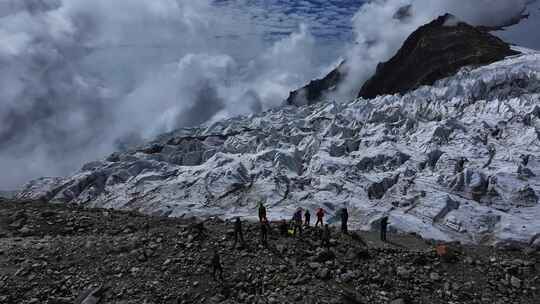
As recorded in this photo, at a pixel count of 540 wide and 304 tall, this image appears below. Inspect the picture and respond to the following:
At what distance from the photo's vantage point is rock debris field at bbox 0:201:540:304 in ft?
70.8

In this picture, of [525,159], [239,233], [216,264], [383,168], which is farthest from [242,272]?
[525,159]

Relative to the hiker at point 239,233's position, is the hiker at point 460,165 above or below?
below

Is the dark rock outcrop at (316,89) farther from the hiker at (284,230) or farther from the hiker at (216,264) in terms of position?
the hiker at (216,264)

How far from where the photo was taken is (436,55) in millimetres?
117000

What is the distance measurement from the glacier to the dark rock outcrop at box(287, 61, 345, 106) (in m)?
61.8

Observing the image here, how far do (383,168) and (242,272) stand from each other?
5995 cm

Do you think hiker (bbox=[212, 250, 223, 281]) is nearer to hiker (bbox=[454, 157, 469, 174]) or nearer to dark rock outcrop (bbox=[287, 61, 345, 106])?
hiker (bbox=[454, 157, 469, 174])

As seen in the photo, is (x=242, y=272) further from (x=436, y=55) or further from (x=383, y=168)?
(x=436, y=55)

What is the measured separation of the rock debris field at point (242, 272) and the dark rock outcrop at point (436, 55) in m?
87.2

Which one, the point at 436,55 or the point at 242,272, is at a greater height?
the point at 436,55

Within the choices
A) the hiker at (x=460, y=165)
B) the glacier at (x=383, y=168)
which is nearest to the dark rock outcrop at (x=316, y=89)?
the glacier at (x=383, y=168)

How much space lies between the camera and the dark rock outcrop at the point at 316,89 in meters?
171

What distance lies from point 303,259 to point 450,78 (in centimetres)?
8404

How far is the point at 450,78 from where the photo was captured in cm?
9838
